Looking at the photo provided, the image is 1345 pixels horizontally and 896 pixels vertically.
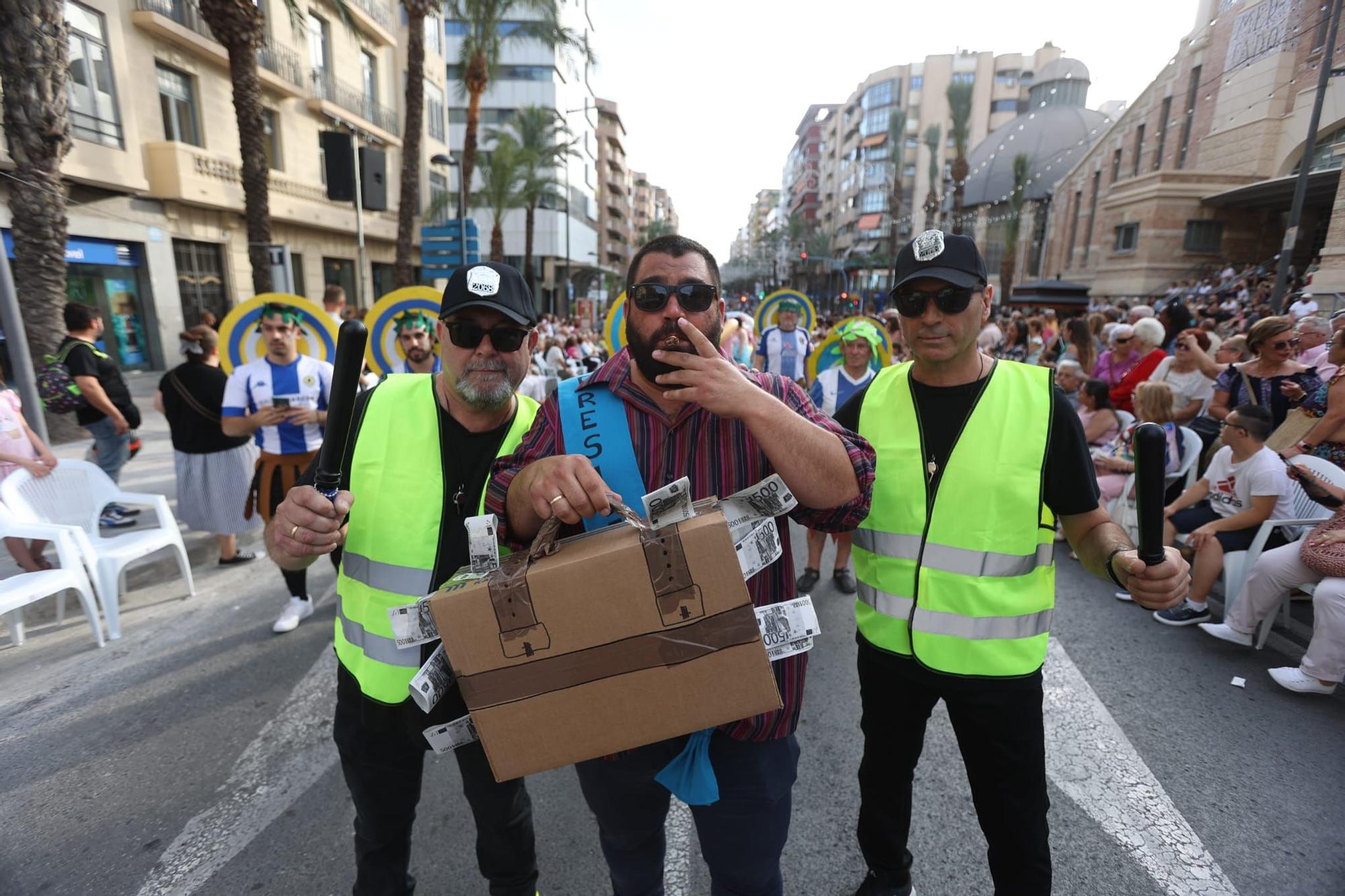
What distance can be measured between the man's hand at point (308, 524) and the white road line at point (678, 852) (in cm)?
150

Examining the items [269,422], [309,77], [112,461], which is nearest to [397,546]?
[269,422]

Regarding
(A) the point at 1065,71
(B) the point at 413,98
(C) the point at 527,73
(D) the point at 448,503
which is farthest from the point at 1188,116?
(A) the point at 1065,71

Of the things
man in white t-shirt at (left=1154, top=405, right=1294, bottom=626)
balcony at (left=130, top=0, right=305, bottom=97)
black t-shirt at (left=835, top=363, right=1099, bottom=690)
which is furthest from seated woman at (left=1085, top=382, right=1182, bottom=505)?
balcony at (left=130, top=0, right=305, bottom=97)

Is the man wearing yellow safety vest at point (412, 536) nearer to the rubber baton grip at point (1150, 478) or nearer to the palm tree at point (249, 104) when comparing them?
the rubber baton grip at point (1150, 478)

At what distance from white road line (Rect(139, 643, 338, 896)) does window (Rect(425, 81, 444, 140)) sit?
29171 millimetres

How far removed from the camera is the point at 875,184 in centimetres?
7338

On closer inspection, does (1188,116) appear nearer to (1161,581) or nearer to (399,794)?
(1161,581)

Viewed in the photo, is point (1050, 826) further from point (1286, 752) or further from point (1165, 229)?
point (1165, 229)

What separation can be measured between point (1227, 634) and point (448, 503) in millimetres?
4890

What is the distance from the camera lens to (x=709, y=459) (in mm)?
1611

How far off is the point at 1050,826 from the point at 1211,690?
5.80ft

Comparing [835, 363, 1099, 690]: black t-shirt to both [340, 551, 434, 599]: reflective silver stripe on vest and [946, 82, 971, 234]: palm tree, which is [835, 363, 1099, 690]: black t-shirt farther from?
[946, 82, 971, 234]: palm tree

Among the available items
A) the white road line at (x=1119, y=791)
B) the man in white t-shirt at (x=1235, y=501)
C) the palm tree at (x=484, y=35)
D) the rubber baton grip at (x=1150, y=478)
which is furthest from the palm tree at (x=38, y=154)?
the man in white t-shirt at (x=1235, y=501)

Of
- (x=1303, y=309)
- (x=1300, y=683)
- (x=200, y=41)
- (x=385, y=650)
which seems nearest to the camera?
(x=385, y=650)
